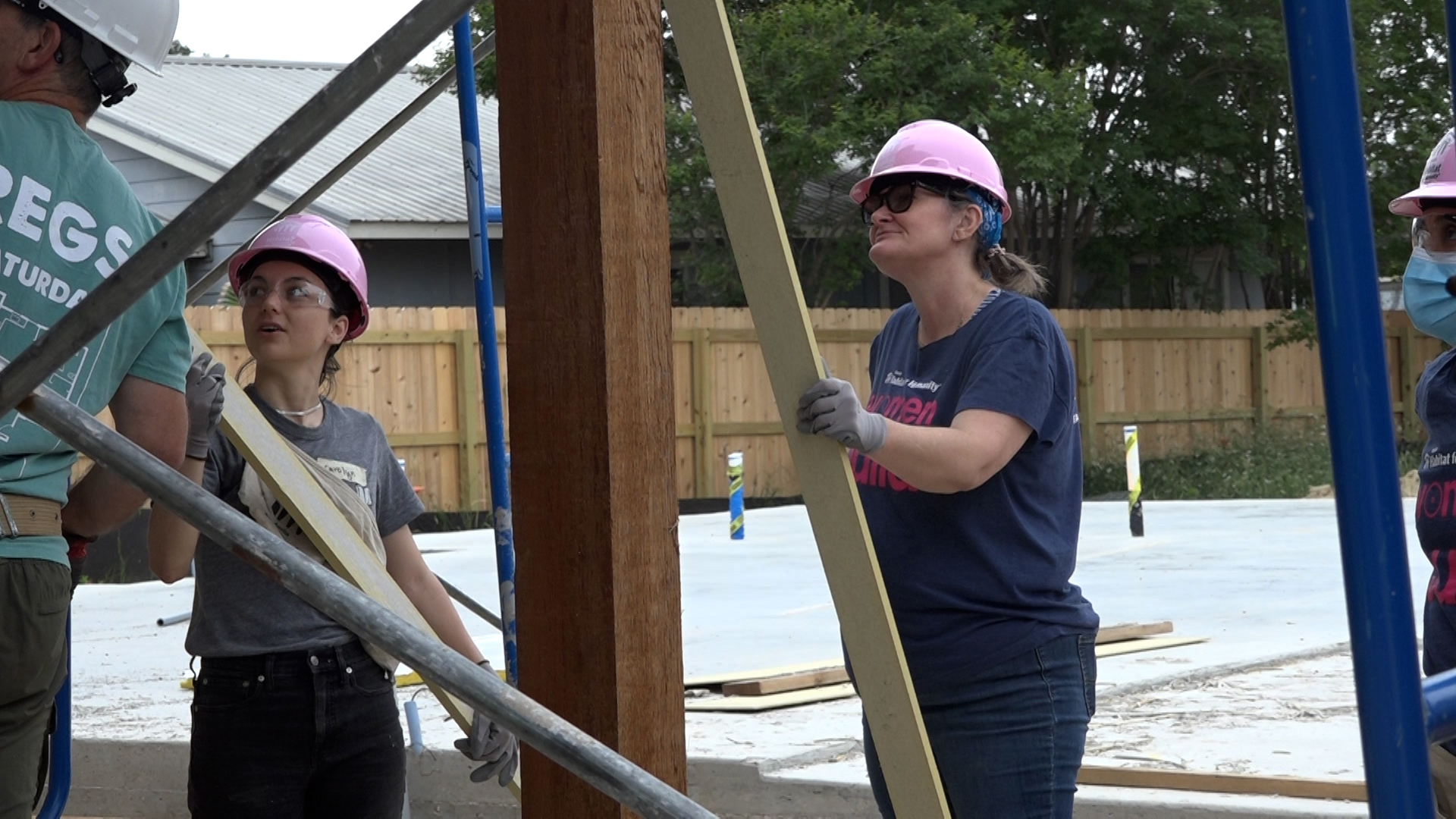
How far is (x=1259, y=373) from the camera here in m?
26.4

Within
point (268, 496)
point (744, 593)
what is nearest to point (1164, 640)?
point (744, 593)

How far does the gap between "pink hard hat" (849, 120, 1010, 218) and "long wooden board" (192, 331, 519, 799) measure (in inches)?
48.9

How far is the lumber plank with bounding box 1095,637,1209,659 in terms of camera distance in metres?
8.38

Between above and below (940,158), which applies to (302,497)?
below

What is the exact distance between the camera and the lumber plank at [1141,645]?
8.38 m

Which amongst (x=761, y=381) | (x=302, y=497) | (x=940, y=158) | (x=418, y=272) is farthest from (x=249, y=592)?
(x=418, y=272)

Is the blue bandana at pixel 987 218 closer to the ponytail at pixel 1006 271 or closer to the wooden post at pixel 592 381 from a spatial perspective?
the ponytail at pixel 1006 271

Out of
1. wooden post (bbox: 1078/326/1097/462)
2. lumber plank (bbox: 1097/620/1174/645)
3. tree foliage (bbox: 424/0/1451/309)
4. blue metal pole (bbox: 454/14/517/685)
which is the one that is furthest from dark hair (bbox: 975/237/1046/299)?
wooden post (bbox: 1078/326/1097/462)

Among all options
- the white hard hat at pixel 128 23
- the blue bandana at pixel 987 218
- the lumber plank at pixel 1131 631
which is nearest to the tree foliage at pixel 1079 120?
the lumber plank at pixel 1131 631

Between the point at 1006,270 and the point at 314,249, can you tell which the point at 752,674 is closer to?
the point at 314,249

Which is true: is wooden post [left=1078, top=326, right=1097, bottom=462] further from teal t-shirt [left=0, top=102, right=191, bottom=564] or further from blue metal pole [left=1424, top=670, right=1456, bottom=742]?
blue metal pole [left=1424, top=670, right=1456, bottom=742]

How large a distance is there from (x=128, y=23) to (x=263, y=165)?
82cm

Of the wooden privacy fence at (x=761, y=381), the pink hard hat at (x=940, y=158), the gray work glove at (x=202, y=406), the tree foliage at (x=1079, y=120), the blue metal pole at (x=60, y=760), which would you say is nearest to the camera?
the gray work glove at (x=202, y=406)

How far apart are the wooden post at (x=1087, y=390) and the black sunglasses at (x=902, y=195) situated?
21.0m
